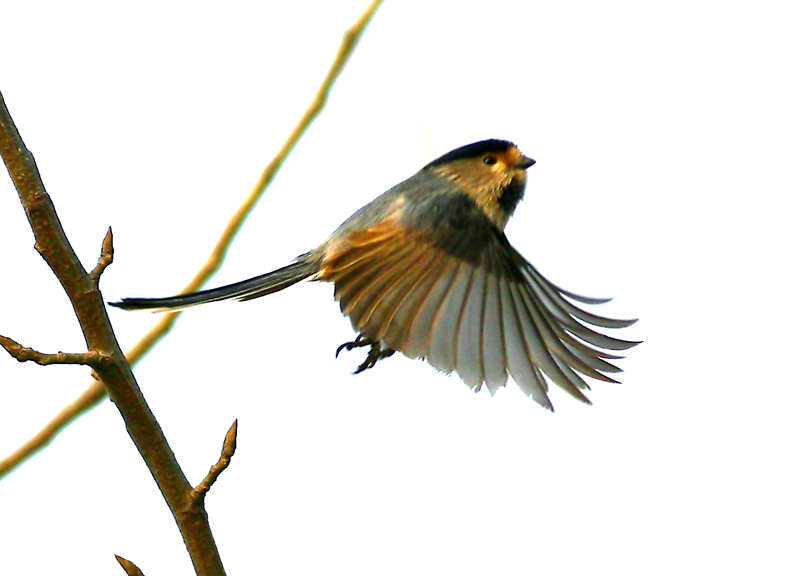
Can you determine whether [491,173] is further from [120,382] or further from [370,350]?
[120,382]

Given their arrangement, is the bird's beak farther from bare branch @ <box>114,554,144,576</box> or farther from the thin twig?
bare branch @ <box>114,554,144,576</box>

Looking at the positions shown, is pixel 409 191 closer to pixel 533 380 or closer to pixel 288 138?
pixel 288 138

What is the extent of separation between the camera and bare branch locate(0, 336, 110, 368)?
1.19 m

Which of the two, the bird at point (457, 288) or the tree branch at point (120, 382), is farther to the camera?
the bird at point (457, 288)

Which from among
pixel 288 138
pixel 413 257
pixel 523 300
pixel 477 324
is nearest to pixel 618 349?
pixel 523 300

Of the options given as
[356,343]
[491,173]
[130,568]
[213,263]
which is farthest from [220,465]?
[491,173]

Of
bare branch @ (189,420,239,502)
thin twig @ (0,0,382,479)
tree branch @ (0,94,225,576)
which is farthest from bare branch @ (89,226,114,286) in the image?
thin twig @ (0,0,382,479)

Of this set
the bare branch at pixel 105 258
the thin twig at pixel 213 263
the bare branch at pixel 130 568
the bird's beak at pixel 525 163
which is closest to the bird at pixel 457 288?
the bird's beak at pixel 525 163

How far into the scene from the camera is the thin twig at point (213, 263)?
191cm

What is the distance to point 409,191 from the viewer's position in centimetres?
204

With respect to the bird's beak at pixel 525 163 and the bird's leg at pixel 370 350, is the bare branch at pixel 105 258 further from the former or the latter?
the bird's beak at pixel 525 163

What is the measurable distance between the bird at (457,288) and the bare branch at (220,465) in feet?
1.37

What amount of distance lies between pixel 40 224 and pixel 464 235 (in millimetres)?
904

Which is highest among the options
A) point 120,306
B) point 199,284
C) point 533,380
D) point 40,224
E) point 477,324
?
point 199,284
